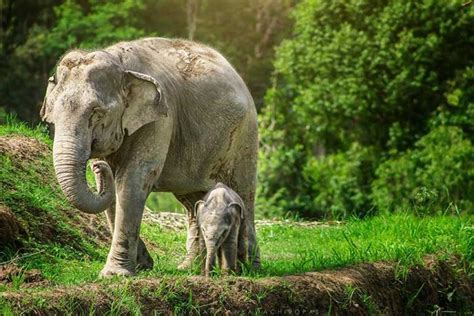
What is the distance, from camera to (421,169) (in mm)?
22312

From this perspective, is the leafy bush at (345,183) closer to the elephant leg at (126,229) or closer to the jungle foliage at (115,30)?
the jungle foliage at (115,30)

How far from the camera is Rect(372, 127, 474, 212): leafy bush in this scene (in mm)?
21734

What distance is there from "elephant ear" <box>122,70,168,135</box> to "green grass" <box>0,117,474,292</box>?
1323 millimetres

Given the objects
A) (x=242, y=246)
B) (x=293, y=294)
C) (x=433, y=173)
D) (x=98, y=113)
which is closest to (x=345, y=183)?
(x=433, y=173)

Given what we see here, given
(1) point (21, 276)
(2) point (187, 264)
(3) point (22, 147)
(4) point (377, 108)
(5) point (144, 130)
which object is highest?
(5) point (144, 130)

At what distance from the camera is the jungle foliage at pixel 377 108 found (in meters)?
22.4

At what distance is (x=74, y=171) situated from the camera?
33.1ft

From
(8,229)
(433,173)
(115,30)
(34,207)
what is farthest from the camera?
(115,30)

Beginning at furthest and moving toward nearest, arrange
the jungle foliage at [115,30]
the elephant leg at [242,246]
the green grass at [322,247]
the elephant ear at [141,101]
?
the jungle foliage at [115,30], the green grass at [322,247], the elephant leg at [242,246], the elephant ear at [141,101]

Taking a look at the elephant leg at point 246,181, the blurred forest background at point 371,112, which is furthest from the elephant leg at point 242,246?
the blurred forest background at point 371,112

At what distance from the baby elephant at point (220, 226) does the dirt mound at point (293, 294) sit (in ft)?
1.36

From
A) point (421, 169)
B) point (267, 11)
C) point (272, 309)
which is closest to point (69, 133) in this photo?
point (272, 309)

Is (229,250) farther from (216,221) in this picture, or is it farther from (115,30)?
(115,30)

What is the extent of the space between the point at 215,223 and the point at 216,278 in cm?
52
